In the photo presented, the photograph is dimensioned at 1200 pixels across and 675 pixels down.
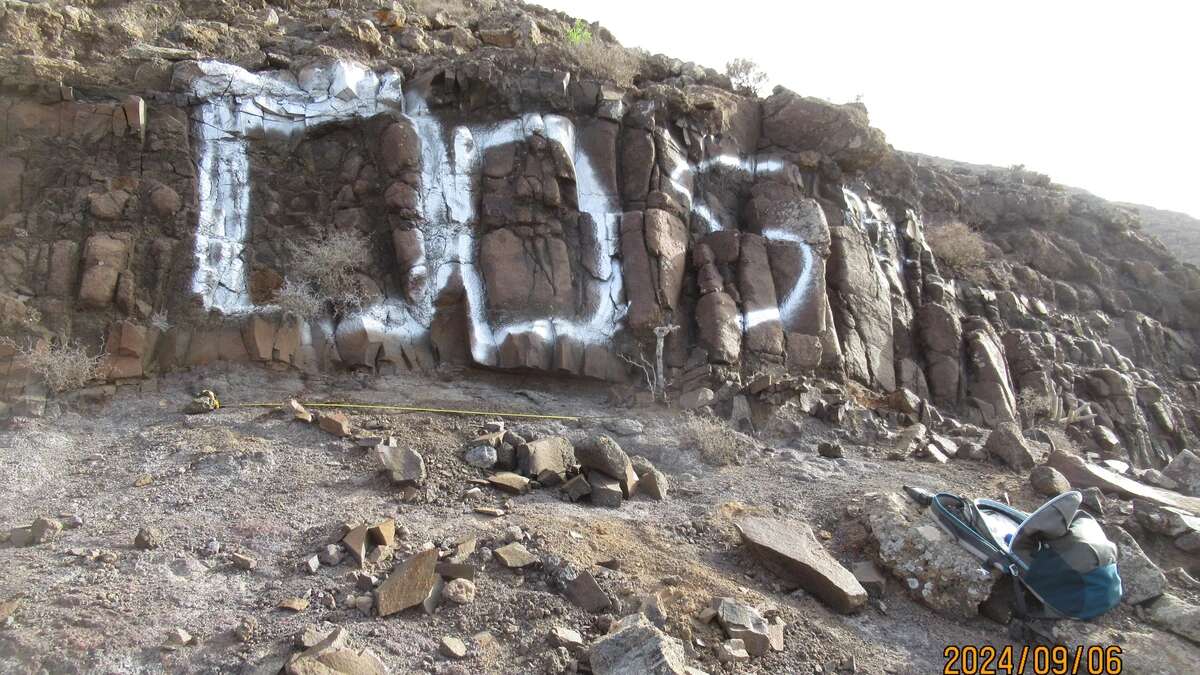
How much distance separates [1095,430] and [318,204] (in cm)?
1203

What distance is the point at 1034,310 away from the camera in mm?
14562

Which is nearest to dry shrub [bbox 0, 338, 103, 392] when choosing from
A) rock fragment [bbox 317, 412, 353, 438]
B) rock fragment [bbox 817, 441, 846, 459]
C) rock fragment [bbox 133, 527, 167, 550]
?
rock fragment [bbox 317, 412, 353, 438]

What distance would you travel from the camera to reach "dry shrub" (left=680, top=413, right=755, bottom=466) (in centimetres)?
745

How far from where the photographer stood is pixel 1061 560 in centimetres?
499

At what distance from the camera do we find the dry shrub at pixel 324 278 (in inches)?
324

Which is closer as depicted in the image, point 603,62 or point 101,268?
point 101,268

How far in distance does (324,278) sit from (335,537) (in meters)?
4.33

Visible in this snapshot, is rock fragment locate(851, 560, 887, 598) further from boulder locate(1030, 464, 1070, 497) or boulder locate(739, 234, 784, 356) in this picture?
boulder locate(739, 234, 784, 356)

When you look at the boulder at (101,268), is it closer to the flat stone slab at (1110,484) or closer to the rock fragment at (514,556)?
the rock fragment at (514,556)

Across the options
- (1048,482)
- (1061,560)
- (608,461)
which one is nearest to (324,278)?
(608,461)

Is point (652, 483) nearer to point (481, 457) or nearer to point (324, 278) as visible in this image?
point (481, 457)

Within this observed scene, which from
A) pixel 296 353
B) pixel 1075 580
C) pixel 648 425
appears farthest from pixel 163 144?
pixel 1075 580
